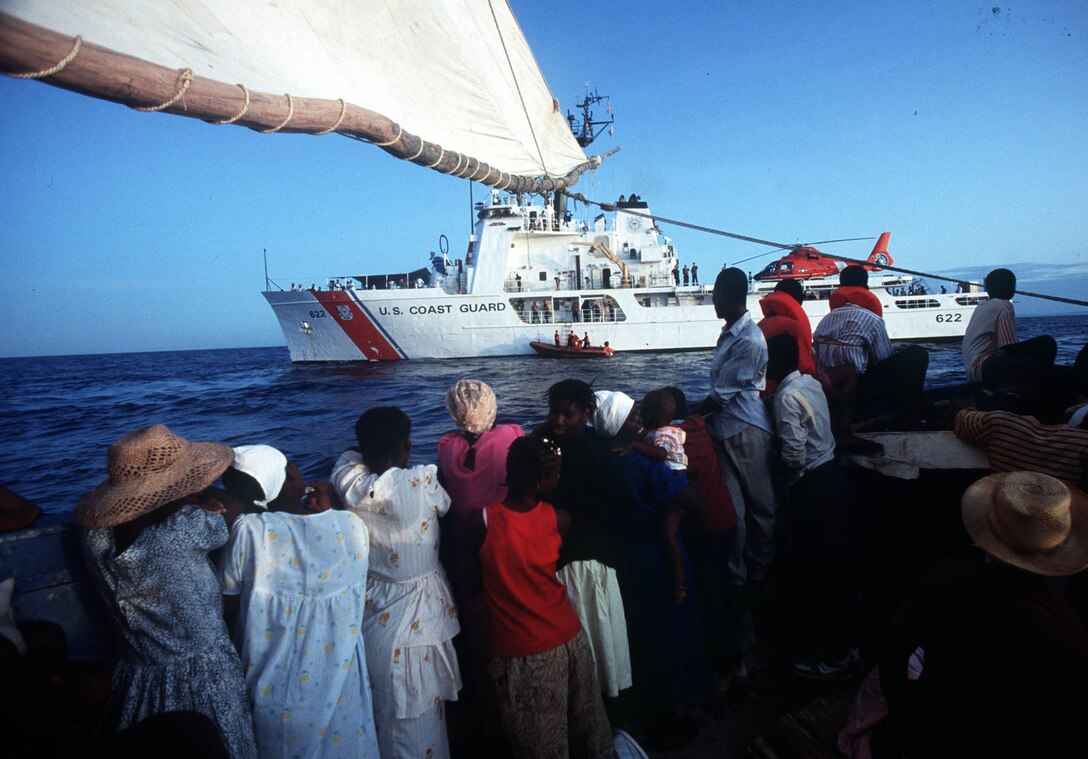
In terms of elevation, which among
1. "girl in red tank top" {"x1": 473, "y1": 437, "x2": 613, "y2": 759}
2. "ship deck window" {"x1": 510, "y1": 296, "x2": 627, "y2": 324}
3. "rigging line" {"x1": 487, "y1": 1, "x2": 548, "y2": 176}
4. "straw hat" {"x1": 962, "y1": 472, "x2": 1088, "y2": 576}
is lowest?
"girl in red tank top" {"x1": 473, "y1": 437, "x2": 613, "y2": 759}

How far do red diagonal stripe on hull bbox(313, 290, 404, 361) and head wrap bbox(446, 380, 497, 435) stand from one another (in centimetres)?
2386

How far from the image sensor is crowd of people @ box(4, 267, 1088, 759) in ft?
4.35

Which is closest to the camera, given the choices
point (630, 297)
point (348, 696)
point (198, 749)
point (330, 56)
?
point (198, 749)

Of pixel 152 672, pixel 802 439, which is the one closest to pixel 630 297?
pixel 802 439

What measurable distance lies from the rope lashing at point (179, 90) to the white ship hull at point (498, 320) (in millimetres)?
23034

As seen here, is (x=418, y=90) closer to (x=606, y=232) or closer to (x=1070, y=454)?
(x=1070, y=454)

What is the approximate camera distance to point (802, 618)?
8.24ft

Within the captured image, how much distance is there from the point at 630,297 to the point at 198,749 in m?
24.7

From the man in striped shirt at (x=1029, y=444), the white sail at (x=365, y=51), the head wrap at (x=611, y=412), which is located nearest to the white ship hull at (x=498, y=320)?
the white sail at (x=365, y=51)

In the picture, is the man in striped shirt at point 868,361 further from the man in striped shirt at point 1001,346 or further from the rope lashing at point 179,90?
the rope lashing at point 179,90

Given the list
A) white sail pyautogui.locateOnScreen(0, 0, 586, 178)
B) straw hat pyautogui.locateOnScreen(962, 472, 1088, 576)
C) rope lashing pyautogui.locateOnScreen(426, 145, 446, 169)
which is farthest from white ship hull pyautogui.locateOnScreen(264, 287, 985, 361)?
straw hat pyautogui.locateOnScreen(962, 472, 1088, 576)

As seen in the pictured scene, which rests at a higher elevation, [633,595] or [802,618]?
[633,595]

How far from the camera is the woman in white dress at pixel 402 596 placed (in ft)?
5.84

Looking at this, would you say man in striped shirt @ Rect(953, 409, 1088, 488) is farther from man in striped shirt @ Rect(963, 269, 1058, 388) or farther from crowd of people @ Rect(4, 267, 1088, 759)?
man in striped shirt @ Rect(963, 269, 1058, 388)
